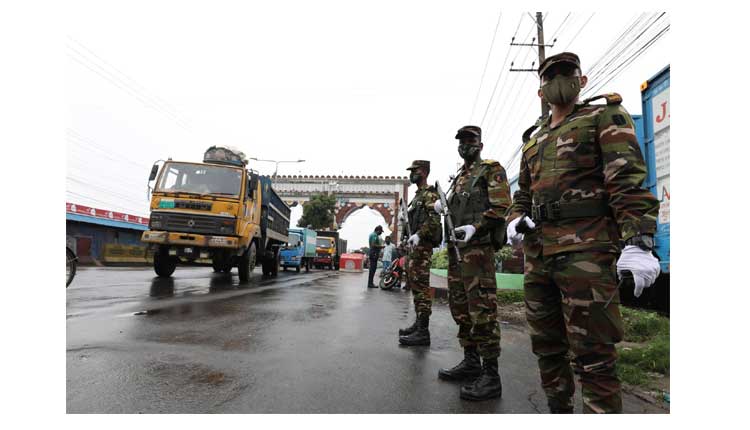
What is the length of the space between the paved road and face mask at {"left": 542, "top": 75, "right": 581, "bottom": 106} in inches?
72.8

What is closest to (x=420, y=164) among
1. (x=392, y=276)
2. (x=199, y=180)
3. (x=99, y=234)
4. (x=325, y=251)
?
(x=199, y=180)

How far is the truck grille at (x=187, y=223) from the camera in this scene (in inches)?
329

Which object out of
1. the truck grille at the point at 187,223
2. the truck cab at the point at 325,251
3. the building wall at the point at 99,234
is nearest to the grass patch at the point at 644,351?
the truck grille at the point at 187,223

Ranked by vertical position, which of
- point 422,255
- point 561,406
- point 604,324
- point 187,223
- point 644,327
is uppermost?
point 187,223

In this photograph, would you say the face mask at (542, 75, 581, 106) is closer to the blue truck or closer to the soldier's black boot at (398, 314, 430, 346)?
the soldier's black boot at (398, 314, 430, 346)

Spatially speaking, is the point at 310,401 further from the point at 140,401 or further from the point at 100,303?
the point at 100,303

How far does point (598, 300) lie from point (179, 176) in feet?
29.2

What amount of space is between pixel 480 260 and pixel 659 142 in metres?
4.24

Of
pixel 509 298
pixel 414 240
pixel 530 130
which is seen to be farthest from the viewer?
pixel 509 298

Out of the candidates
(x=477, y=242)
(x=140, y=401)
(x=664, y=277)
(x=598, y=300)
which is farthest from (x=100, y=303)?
(x=664, y=277)

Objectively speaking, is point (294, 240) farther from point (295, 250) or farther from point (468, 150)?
point (468, 150)

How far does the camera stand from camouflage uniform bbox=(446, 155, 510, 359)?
9.59 feet

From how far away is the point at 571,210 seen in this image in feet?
6.70

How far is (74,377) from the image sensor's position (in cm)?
263
